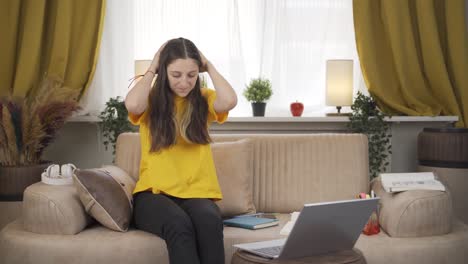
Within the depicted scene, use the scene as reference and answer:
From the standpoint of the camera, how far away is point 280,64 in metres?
4.07

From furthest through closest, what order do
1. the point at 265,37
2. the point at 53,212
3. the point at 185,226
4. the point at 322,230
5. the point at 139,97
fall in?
the point at 265,37
the point at 139,97
the point at 53,212
the point at 185,226
the point at 322,230

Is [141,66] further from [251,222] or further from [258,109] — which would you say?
[251,222]

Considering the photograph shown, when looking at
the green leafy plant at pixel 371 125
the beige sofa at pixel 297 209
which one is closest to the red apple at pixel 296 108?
the green leafy plant at pixel 371 125

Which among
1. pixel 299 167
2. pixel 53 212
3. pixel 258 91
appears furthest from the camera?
pixel 258 91

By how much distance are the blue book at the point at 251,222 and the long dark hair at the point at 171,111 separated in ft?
1.23

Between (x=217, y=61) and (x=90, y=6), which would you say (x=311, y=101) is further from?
(x=90, y=6)

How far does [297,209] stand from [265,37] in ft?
4.41

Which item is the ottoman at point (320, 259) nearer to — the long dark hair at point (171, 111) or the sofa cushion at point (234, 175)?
the long dark hair at point (171, 111)

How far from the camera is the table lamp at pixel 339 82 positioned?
384 cm

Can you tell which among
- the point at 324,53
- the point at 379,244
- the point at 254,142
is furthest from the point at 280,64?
the point at 379,244

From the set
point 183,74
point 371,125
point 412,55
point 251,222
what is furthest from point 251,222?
point 412,55

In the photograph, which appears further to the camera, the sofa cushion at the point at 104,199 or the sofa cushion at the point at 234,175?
the sofa cushion at the point at 234,175

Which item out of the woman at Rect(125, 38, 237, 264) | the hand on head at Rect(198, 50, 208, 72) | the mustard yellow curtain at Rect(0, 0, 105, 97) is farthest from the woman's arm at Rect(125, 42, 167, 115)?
the mustard yellow curtain at Rect(0, 0, 105, 97)

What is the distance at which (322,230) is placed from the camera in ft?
6.47
